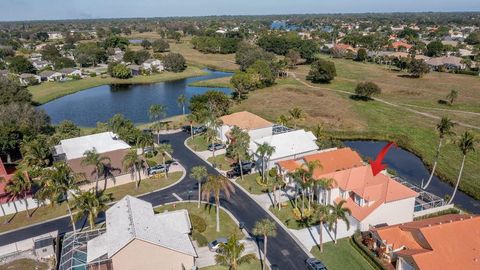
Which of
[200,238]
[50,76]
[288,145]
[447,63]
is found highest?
[447,63]

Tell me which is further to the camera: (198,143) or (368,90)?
(368,90)

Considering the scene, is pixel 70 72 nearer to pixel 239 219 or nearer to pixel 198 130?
pixel 198 130

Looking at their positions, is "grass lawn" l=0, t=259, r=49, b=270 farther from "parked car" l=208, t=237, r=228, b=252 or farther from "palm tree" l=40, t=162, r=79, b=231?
"parked car" l=208, t=237, r=228, b=252

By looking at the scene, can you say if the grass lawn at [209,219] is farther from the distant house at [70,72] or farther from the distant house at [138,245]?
the distant house at [70,72]

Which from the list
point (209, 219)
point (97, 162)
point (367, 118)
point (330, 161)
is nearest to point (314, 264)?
point (209, 219)

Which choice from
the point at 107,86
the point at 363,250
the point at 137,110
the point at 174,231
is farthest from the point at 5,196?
the point at 107,86

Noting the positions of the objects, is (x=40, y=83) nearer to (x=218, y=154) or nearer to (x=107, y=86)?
(x=107, y=86)
